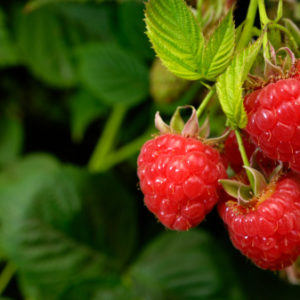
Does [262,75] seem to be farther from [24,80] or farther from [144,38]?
[24,80]

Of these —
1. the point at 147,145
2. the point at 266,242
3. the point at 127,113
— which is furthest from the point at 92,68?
the point at 266,242

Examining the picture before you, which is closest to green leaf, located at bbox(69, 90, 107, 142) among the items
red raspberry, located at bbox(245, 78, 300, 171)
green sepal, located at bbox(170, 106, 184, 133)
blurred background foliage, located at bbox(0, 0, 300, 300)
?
blurred background foliage, located at bbox(0, 0, 300, 300)

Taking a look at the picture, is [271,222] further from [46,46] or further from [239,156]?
[46,46]

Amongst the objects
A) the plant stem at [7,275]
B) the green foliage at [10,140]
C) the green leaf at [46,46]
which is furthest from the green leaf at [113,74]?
the plant stem at [7,275]

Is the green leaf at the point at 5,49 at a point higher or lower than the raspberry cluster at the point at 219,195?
lower

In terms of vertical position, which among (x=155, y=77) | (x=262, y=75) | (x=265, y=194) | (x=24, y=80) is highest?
(x=262, y=75)

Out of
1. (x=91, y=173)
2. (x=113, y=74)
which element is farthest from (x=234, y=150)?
(x=113, y=74)

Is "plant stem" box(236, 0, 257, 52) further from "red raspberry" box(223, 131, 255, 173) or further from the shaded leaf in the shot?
the shaded leaf

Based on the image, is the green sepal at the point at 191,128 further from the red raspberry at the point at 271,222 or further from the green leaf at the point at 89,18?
the green leaf at the point at 89,18
